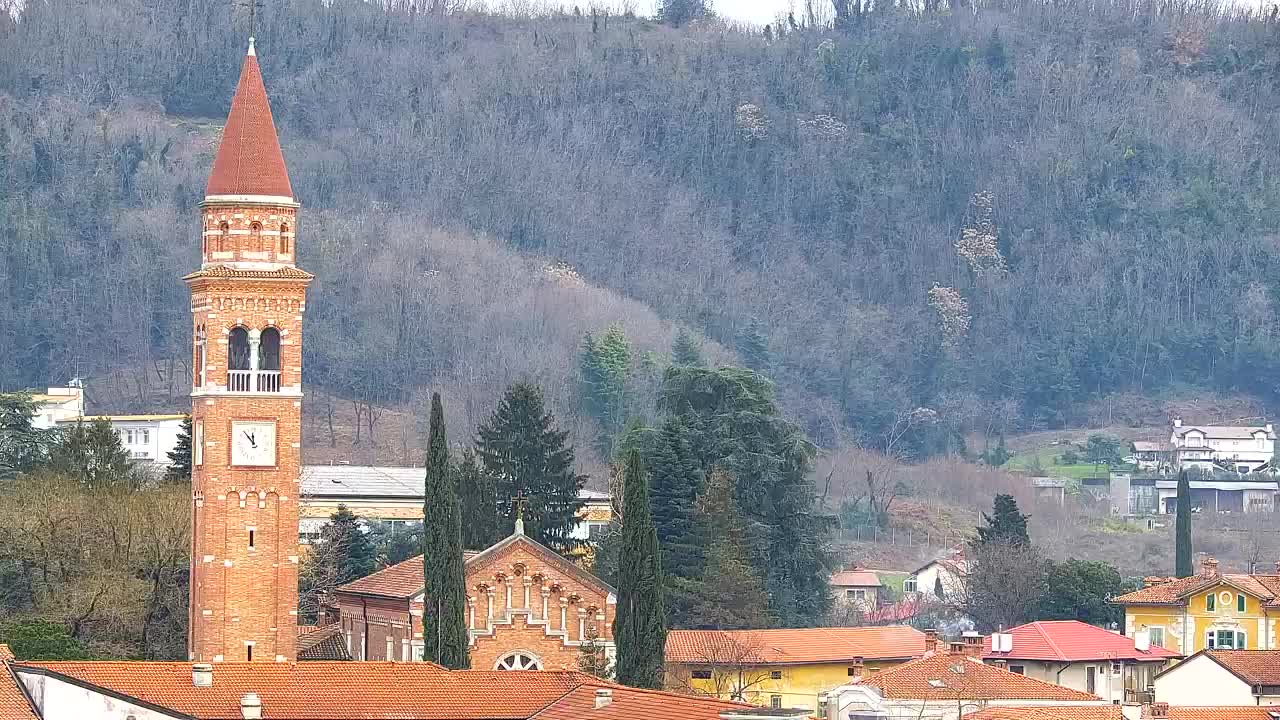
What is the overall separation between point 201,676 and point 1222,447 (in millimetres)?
116035

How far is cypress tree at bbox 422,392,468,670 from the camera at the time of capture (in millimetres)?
71812

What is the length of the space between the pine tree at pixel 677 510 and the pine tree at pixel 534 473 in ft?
7.67

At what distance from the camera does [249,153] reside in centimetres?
7500

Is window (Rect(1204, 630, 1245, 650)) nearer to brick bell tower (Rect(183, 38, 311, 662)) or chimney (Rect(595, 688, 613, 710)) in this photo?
brick bell tower (Rect(183, 38, 311, 662))

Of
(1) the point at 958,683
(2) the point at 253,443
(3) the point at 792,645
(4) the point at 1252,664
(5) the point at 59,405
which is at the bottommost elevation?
(1) the point at 958,683

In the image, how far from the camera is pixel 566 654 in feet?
255

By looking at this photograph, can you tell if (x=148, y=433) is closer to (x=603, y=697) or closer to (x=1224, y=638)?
(x=1224, y=638)

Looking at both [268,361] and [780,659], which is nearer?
[268,361]

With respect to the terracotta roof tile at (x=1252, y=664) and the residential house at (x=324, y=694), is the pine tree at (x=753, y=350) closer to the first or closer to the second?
the terracotta roof tile at (x=1252, y=664)

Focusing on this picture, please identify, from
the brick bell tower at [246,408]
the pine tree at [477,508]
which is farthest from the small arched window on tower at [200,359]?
the pine tree at [477,508]

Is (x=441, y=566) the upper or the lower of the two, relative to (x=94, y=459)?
lower

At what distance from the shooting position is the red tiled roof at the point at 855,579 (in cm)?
12138

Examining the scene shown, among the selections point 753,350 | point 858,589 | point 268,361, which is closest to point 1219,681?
point 268,361

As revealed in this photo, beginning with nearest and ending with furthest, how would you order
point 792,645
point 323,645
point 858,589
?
point 323,645, point 792,645, point 858,589
